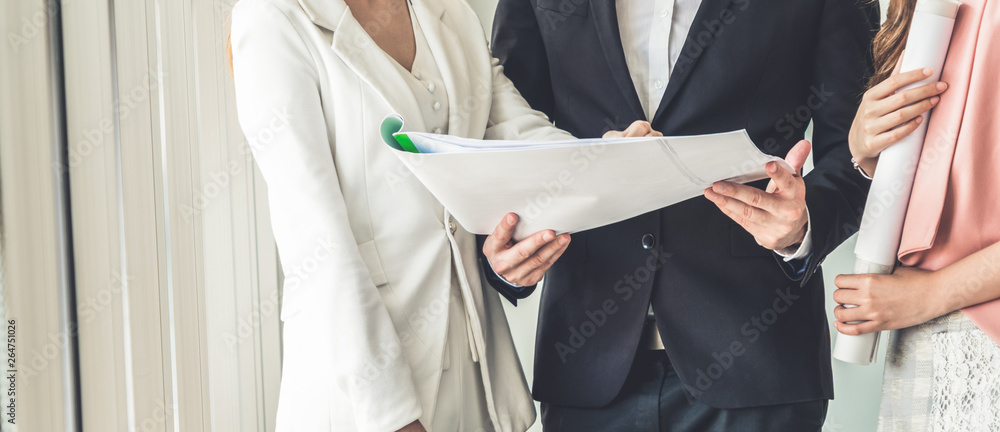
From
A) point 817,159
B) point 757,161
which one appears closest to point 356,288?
point 757,161

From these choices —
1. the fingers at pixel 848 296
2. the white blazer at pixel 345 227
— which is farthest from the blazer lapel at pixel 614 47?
the fingers at pixel 848 296

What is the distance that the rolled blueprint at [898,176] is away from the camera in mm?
950

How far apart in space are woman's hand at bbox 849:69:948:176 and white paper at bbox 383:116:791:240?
0.68ft

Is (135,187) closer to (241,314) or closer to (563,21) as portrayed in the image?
(241,314)

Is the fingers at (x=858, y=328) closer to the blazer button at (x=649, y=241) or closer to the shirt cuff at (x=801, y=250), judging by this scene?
the shirt cuff at (x=801, y=250)

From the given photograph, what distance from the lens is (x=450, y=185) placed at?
86cm

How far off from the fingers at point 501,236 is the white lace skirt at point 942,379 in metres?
0.56

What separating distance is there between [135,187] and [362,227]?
1.59 feet

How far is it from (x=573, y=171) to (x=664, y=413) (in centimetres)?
59

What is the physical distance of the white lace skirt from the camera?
3.00 feet

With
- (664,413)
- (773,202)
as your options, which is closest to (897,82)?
(773,202)

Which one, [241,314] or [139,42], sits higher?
[139,42]

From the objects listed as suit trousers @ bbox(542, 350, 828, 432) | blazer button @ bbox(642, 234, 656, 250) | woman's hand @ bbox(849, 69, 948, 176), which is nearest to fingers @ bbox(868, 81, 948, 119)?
woman's hand @ bbox(849, 69, 948, 176)

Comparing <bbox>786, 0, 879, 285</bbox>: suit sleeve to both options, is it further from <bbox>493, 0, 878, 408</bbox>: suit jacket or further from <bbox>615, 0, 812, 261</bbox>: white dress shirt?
<bbox>615, 0, 812, 261</bbox>: white dress shirt
